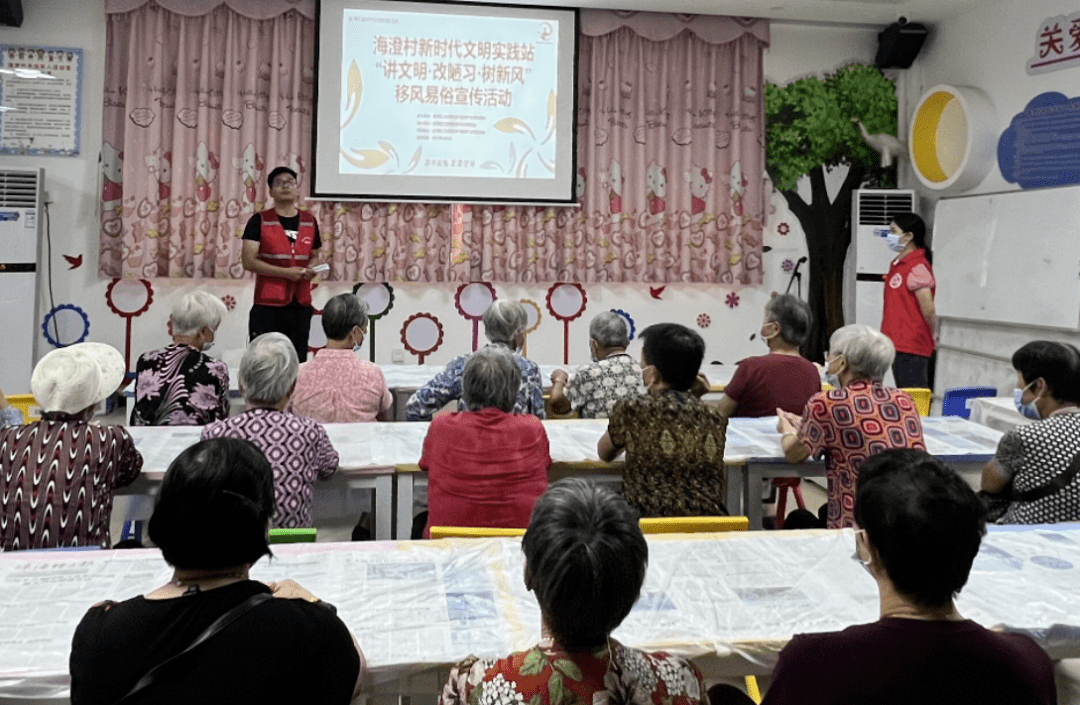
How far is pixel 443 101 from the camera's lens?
5.97 metres

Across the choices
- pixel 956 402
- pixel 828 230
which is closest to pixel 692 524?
pixel 956 402

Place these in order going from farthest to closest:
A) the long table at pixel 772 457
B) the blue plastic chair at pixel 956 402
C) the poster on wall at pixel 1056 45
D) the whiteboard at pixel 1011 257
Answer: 1. the poster on wall at pixel 1056 45
2. the whiteboard at pixel 1011 257
3. the blue plastic chair at pixel 956 402
4. the long table at pixel 772 457

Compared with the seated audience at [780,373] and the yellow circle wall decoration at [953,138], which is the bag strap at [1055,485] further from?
the yellow circle wall decoration at [953,138]

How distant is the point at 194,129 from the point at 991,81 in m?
5.11

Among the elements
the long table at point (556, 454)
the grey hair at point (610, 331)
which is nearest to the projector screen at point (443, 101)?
the grey hair at point (610, 331)

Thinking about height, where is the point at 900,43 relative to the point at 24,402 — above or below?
above

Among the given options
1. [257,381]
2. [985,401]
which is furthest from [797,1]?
[257,381]

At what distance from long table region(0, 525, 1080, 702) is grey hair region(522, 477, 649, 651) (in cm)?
31

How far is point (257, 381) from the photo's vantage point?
2.33 m

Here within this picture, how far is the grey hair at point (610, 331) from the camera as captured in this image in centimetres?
333

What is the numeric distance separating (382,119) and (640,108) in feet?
5.73

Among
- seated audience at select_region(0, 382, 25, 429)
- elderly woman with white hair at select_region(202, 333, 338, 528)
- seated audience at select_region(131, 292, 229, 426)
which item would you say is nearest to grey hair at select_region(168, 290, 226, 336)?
→ seated audience at select_region(131, 292, 229, 426)

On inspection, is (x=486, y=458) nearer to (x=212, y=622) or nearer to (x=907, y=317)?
(x=212, y=622)

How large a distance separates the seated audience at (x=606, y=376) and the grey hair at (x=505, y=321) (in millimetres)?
275
